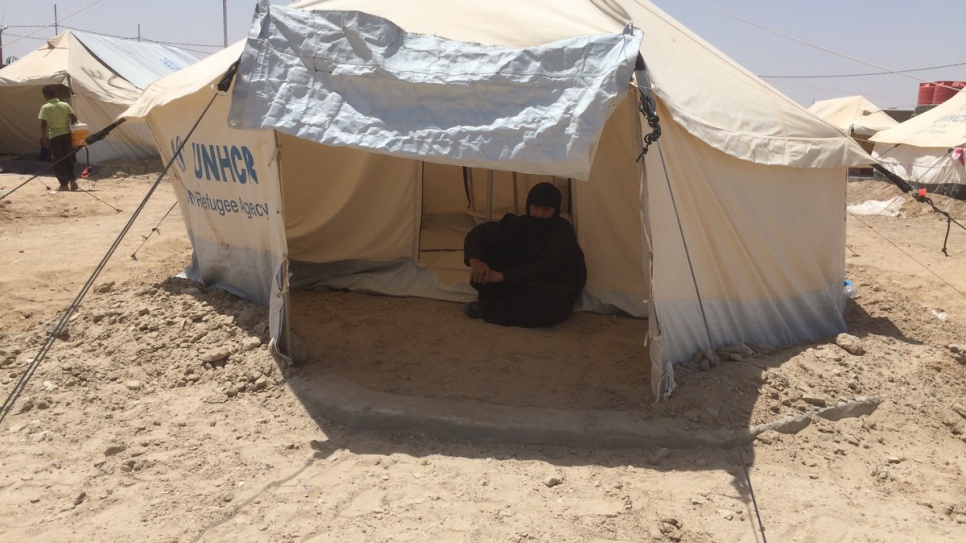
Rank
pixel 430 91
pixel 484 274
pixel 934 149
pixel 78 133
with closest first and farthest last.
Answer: pixel 430 91 → pixel 484 274 → pixel 78 133 → pixel 934 149

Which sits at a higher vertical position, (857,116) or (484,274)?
(857,116)

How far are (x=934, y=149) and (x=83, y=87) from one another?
44.1 feet

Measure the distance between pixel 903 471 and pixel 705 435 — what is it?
859mm

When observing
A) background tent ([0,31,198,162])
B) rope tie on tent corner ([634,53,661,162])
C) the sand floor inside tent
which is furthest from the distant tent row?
background tent ([0,31,198,162])

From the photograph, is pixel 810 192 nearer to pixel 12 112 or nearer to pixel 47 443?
pixel 47 443

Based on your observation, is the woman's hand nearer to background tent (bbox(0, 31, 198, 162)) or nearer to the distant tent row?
background tent (bbox(0, 31, 198, 162))

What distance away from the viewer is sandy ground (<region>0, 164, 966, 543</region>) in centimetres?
299

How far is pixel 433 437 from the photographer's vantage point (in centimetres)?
366

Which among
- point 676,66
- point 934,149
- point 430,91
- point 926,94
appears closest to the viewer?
point 430,91

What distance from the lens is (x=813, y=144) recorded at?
4.36m

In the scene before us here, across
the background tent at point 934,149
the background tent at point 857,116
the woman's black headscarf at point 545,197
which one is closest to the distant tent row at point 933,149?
the background tent at point 934,149

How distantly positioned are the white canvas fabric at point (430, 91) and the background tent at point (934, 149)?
32.2 feet

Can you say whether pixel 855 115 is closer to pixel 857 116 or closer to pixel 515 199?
pixel 857 116

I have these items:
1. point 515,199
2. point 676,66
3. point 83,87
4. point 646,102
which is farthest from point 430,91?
point 83,87
